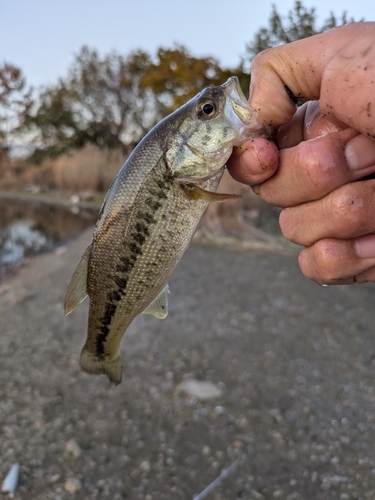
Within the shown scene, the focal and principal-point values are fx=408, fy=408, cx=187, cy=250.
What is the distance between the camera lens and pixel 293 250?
467 inches

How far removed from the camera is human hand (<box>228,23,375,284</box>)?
1.77 metres

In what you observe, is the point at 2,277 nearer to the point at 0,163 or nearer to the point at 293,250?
the point at 293,250

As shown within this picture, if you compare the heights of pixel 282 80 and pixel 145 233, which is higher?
pixel 282 80

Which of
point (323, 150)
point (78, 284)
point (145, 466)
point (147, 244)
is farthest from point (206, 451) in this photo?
point (323, 150)

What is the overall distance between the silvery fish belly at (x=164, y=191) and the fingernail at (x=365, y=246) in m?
0.79

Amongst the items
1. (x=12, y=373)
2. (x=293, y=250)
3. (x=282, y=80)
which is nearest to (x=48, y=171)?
(x=293, y=250)

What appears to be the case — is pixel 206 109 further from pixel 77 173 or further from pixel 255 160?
pixel 77 173

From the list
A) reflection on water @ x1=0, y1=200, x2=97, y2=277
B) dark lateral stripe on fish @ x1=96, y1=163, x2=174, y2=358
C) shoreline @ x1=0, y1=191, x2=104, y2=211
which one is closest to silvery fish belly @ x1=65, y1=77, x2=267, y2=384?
dark lateral stripe on fish @ x1=96, y1=163, x2=174, y2=358

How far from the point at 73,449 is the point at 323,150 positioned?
3.78 metres

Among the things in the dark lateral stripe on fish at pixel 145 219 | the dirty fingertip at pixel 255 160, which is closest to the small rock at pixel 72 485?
the dark lateral stripe on fish at pixel 145 219

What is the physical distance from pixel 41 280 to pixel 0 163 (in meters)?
29.6

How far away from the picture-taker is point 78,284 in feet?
7.37

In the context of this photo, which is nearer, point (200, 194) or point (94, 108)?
point (200, 194)

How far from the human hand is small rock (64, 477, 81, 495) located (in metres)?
2.98
